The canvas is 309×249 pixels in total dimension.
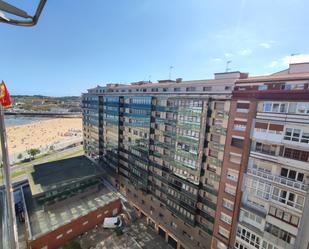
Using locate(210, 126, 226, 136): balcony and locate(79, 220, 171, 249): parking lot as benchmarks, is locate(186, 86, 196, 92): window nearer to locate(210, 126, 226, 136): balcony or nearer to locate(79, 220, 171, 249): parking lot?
locate(210, 126, 226, 136): balcony

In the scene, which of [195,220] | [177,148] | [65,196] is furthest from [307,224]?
[65,196]

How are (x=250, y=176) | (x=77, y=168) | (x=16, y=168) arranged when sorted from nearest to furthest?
(x=250, y=176) → (x=77, y=168) → (x=16, y=168)

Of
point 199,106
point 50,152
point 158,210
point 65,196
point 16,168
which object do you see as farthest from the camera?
point 50,152

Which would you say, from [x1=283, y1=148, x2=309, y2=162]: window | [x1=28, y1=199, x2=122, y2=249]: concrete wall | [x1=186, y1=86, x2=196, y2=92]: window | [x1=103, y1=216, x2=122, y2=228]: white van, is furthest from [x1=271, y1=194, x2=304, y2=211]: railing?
[x1=28, y1=199, x2=122, y2=249]: concrete wall

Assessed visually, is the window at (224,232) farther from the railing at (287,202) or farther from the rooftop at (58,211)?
the rooftop at (58,211)

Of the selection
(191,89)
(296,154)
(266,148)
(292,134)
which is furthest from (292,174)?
(191,89)

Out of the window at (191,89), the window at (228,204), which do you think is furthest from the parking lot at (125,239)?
the window at (191,89)

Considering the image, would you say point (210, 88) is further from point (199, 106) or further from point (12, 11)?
point (12, 11)
